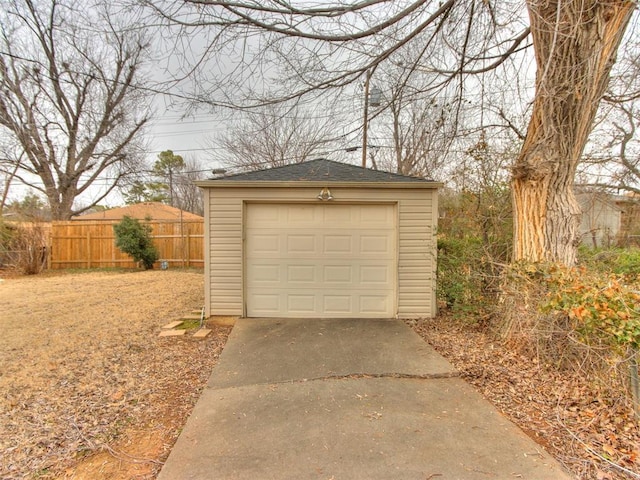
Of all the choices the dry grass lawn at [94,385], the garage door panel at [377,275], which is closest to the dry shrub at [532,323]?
the garage door panel at [377,275]

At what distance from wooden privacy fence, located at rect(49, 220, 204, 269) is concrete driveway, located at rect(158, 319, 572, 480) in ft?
34.2

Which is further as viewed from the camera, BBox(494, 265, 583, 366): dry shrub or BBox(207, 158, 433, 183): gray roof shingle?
BBox(207, 158, 433, 183): gray roof shingle

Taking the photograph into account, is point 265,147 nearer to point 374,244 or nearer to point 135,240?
point 135,240

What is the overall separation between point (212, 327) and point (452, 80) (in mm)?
5675

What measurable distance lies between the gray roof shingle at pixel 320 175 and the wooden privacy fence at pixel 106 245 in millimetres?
8474

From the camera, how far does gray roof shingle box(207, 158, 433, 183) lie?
5.54 metres

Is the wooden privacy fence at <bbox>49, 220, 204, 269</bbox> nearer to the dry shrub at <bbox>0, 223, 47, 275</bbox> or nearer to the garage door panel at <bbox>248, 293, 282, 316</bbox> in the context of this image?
the dry shrub at <bbox>0, 223, 47, 275</bbox>

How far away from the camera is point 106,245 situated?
13180 mm

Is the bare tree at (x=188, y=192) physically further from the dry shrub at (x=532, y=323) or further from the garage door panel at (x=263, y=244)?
the dry shrub at (x=532, y=323)

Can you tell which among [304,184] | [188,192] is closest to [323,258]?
[304,184]

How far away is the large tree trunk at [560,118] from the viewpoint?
3430 millimetres

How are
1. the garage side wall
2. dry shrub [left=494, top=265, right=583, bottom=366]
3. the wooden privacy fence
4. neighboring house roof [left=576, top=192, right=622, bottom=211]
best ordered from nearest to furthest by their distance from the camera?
dry shrub [left=494, top=265, right=583, bottom=366]
the garage side wall
neighboring house roof [left=576, top=192, right=622, bottom=211]
the wooden privacy fence

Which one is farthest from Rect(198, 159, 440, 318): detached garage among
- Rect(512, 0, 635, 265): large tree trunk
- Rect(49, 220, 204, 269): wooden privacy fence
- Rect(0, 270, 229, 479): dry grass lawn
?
Rect(49, 220, 204, 269): wooden privacy fence

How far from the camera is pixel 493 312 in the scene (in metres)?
4.68
